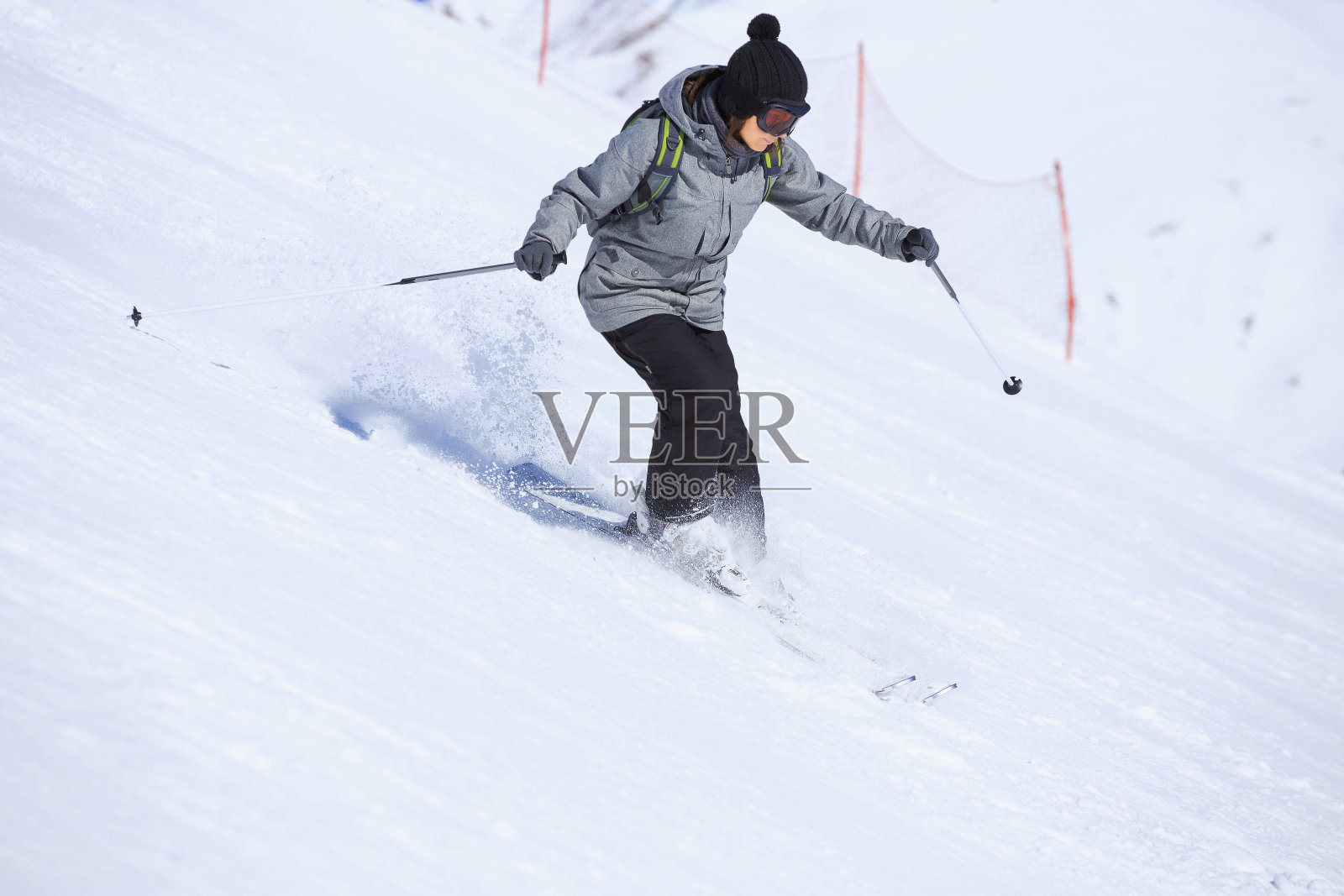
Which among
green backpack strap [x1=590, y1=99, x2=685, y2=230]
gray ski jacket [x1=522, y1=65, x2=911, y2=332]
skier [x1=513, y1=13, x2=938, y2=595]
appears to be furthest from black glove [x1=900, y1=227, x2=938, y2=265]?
green backpack strap [x1=590, y1=99, x2=685, y2=230]

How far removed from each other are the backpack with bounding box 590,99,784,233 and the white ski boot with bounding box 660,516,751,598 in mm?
985

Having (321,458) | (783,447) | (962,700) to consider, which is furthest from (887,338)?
(321,458)

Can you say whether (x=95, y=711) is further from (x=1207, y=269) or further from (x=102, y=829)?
(x=1207, y=269)

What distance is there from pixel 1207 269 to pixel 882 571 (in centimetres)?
1102

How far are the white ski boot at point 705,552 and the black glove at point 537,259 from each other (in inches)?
36.8

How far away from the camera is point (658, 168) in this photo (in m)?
2.89

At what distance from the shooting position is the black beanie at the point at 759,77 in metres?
2.75

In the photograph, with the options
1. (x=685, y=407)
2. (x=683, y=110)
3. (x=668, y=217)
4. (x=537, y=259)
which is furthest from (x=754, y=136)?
(x=685, y=407)

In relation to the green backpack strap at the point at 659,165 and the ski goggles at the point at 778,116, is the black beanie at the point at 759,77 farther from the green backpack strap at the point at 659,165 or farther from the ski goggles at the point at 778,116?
the green backpack strap at the point at 659,165

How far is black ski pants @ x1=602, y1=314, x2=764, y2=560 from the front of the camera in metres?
3.13

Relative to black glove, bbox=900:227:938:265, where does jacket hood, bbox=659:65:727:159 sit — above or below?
below

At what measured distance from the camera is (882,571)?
4145 millimetres

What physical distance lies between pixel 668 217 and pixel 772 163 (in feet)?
1.34

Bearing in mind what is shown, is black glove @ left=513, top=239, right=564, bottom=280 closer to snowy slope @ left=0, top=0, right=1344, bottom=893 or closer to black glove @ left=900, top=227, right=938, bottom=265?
snowy slope @ left=0, top=0, right=1344, bottom=893
